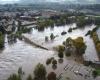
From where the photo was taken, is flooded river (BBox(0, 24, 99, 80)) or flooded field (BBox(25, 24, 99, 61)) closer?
flooded river (BBox(0, 24, 99, 80))

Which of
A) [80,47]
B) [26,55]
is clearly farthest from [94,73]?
[26,55]

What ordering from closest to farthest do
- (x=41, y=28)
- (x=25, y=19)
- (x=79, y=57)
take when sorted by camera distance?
(x=79, y=57) → (x=41, y=28) → (x=25, y=19)

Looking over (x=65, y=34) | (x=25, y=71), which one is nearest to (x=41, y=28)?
(x=65, y=34)

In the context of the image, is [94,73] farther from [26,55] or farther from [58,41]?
[58,41]

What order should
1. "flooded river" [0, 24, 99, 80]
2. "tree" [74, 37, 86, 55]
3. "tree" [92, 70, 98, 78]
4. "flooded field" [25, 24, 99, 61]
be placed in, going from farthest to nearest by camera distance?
1. "flooded field" [25, 24, 99, 61]
2. "tree" [74, 37, 86, 55]
3. "flooded river" [0, 24, 99, 80]
4. "tree" [92, 70, 98, 78]

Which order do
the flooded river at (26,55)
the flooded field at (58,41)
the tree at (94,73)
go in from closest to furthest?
the tree at (94,73)
the flooded river at (26,55)
the flooded field at (58,41)

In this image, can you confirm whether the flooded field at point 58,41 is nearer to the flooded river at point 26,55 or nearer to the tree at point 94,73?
the flooded river at point 26,55

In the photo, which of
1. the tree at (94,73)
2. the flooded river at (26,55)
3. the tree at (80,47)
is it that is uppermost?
the tree at (80,47)

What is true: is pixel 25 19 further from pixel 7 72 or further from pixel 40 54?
pixel 7 72

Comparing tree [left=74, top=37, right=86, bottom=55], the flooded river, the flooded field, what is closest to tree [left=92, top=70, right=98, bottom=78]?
the flooded river

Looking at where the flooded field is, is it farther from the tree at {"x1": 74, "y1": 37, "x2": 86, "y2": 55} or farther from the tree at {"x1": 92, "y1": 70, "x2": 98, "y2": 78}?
the tree at {"x1": 92, "y1": 70, "x2": 98, "y2": 78}

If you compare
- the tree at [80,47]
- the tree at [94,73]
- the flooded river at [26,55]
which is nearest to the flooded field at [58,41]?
the flooded river at [26,55]
